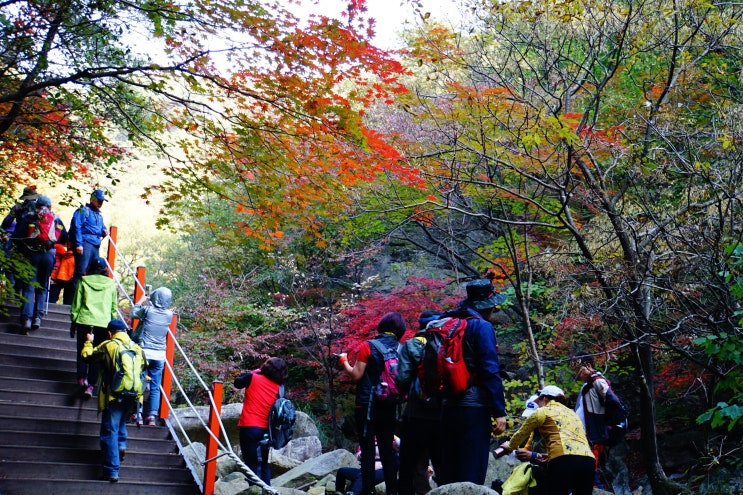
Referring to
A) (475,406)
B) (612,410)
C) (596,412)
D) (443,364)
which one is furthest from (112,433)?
(612,410)

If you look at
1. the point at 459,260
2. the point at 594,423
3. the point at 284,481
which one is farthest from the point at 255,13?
the point at 459,260

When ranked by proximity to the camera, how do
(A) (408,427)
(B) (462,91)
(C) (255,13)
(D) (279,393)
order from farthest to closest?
1. (B) (462,91)
2. (D) (279,393)
3. (C) (255,13)
4. (A) (408,427)

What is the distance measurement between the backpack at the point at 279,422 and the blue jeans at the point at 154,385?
1656 mm

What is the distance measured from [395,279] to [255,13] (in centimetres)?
1154

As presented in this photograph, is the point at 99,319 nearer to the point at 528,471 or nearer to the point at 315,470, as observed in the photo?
the point at 315,470

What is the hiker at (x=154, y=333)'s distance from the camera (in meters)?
7.57

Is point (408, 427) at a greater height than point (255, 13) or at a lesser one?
lesser

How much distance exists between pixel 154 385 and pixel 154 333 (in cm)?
67

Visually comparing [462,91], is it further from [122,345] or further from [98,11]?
[122,345]

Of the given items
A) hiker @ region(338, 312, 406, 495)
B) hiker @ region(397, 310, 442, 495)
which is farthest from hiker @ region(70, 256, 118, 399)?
hiker @ region(397, 310, 442, 495)

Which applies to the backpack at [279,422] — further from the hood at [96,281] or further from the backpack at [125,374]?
the hood at [96,281]

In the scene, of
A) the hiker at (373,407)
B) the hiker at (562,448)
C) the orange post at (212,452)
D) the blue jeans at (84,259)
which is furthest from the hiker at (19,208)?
the hiker at (562,448)

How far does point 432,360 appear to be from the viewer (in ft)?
15.0

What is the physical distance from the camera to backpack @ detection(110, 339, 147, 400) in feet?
21.1
